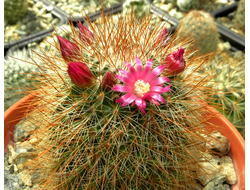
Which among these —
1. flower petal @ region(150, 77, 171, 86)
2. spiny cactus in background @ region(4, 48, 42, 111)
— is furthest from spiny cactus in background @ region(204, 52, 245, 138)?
spiny cactus in background @ region(4, 48, 42, 111)

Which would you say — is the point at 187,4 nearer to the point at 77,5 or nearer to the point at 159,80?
the point at 77,5

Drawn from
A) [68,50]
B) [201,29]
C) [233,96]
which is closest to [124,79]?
[68,50]

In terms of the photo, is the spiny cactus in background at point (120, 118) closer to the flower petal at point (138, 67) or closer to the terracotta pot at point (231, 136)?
the flower petal at point (138, 67)

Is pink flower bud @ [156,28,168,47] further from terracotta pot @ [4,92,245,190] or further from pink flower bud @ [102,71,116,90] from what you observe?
terracotta pot @ [4,92,245,190]

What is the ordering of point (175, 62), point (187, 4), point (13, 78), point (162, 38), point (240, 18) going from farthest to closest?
point (187, 4) → point (240, 18) → point (13, 78) → point (162, 38) → point (175, 62)
